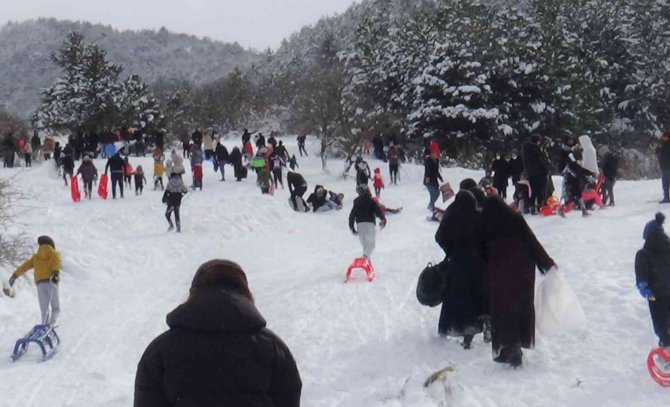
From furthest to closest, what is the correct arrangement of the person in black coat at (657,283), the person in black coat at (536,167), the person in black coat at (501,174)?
the person in black coat at (501,174) < the person in black coat at (536,167) < the person in black coat at (657,283)

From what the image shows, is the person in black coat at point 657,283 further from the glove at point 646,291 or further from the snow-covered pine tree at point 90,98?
the snow-covered pine tree at point 90,98

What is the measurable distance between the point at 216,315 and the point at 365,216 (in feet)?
33.6

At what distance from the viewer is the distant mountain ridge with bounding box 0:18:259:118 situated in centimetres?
12181

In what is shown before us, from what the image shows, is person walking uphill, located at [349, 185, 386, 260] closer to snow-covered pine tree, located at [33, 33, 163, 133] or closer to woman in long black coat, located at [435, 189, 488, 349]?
woman in long black coat, located at [435, 189, 488, 349]

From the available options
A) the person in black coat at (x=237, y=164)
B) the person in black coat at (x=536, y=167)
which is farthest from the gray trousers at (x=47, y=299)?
the person in black coat at (x=237, y=164)

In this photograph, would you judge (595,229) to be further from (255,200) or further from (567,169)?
(255,200)

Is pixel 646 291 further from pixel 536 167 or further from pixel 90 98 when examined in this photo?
pixel 90 98

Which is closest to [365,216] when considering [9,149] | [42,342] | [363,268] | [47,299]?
A: [363,268]

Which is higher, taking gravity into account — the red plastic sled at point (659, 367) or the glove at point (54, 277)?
the glove at point (54, 277)

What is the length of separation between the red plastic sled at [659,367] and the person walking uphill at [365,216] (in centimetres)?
642

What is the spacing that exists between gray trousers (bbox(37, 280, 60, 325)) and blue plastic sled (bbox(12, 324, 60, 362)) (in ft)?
2.38

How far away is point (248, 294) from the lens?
334 centimetres

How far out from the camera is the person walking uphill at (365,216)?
13.2 m

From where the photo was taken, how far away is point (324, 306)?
36.4 feet
